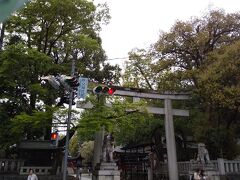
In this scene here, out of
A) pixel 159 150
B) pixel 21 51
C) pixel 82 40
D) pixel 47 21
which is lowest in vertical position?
pixel 159 150

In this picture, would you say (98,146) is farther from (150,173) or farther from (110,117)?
(150,173)

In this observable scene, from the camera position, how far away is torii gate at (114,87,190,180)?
21016 millimetres

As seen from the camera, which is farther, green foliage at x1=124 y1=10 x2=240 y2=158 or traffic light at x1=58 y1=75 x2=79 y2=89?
green foliage at x1=124 y1=10 x2=240 y2=158

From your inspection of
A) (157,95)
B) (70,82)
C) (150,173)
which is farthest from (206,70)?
(70,82)

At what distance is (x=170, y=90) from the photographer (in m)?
22.6

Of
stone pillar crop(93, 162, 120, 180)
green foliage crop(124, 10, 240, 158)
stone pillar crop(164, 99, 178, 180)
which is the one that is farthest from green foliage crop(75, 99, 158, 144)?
green foliage crop(124, 10, 240, 158)

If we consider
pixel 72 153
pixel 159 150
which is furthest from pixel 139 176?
pixel 72 153

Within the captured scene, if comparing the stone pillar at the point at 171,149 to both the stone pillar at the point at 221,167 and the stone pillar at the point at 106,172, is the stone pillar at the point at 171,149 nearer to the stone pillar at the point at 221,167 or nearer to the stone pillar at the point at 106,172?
the stone pillar at the point at 221,167

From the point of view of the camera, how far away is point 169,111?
22125 millimetres

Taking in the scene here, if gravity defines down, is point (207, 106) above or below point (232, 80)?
below

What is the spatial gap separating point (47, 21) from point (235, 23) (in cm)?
1383

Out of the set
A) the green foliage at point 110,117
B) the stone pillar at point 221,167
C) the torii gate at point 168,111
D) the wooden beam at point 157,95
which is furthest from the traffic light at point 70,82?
the stone pillar at point 221,167

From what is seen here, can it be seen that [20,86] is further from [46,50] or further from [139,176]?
[139,176]

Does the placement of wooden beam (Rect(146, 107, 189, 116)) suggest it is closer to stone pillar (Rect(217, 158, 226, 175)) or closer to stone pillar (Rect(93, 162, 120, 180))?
stone pillar (Rect(217, 158, 226, 175))
